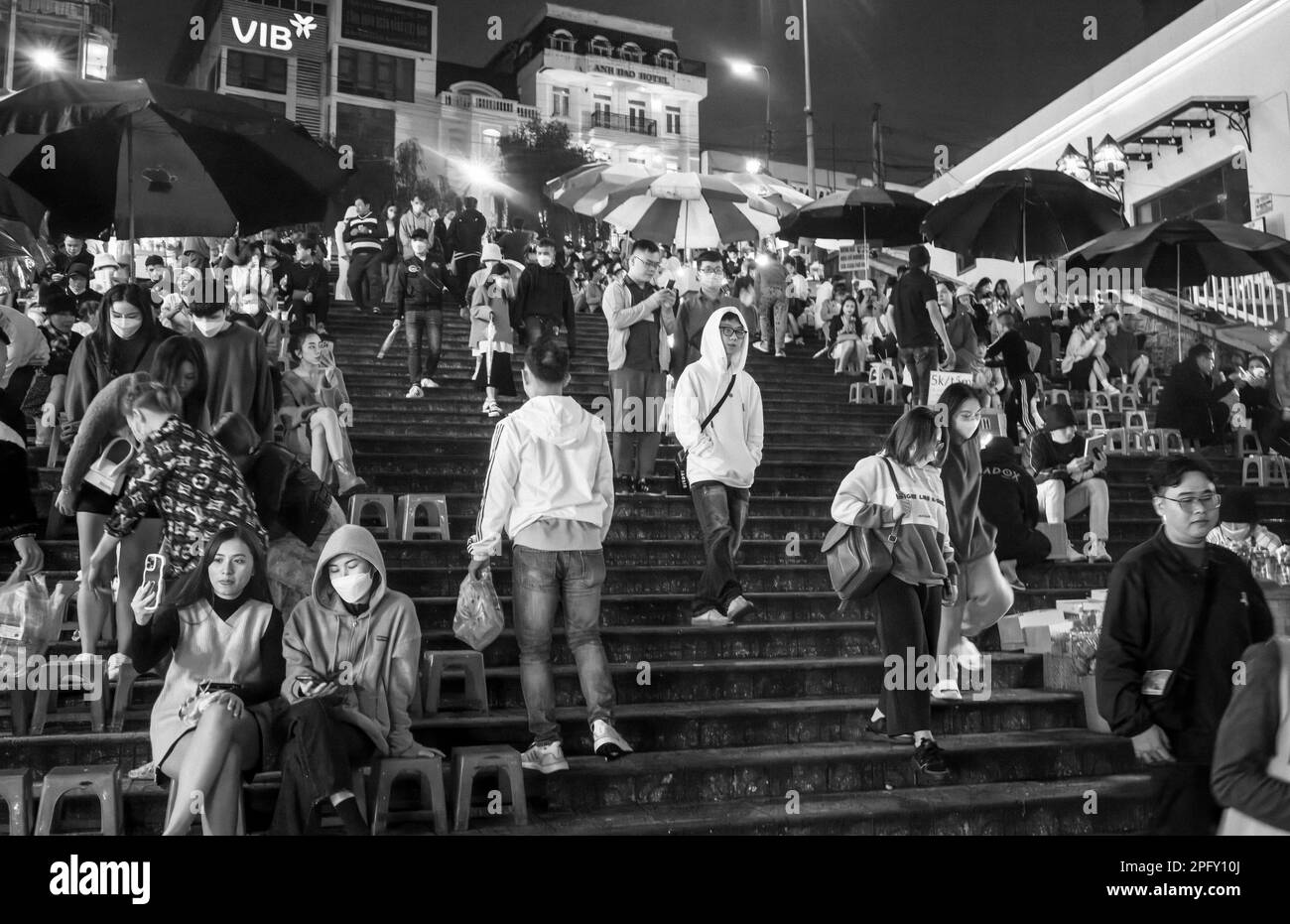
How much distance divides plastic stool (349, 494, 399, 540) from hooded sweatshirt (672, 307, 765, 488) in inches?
75.9

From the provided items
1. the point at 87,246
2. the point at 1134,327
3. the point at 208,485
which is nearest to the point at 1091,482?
the point at 208,485

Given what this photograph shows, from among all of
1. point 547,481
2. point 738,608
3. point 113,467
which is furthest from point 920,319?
point 113,467

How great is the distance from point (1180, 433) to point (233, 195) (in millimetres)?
9107

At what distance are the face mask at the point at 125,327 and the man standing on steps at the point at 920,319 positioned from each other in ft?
22.7

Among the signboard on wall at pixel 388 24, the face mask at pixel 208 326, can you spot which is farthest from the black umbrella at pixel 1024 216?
the signboard on wall at pixel 388 24

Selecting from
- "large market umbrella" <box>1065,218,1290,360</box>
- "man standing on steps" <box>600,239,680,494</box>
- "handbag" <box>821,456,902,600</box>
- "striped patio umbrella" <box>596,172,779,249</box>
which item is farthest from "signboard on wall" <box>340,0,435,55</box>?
"handbag" <box>821,456,902,600</box>

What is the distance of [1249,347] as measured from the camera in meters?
15.2

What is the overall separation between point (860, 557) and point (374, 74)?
38024mm

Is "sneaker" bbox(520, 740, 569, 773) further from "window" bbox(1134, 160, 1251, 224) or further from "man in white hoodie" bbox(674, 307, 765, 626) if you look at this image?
"window" bbox(1134, 160, 1251, 224)

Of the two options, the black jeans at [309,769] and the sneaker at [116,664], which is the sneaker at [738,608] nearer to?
the black jeans at [309,769]

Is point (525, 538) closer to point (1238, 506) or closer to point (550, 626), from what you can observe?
point (550, 626)

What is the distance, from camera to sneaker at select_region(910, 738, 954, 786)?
512cm

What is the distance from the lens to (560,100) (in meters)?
43.8

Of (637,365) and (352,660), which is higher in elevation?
(637,365)
